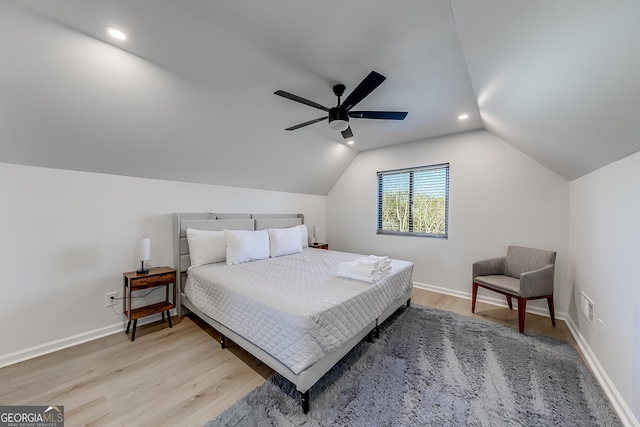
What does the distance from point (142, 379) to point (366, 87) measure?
9.58 ft

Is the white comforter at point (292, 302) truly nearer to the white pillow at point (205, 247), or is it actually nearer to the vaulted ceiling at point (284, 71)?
the white pillow at point (205, 247)

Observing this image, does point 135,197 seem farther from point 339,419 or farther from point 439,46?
point 439,46

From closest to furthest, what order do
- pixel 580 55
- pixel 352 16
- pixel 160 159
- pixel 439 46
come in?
pixel 580 55
pixel 352 16
pixel 439 46
pixel 160 159

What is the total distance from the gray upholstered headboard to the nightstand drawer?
34 cm

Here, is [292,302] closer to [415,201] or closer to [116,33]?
[116,33]

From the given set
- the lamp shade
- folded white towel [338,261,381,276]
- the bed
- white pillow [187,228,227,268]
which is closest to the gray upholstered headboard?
the bed

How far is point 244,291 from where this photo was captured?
2.07 m

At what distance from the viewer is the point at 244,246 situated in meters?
3.07

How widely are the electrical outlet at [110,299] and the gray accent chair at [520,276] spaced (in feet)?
13.9

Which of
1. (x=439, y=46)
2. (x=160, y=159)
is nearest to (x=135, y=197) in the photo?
(x=160, y=159)

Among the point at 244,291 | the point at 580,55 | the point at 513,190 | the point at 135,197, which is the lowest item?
the point at 244,291

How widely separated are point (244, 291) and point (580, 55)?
2.55 meters

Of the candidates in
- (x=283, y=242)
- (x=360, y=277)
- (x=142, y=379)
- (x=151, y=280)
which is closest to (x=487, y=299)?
(x=360, y=277)

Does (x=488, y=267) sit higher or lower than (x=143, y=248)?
lower
